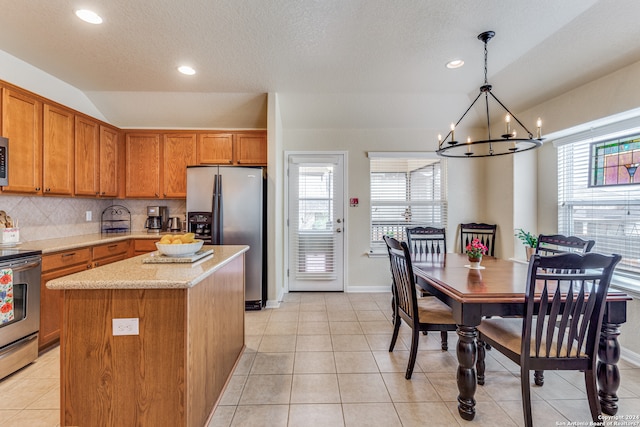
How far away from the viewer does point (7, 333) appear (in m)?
2.12

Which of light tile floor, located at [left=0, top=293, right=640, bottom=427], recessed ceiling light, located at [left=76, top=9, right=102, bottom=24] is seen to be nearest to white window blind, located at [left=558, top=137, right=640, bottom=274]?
light tile floor, located at [left=0, top=293, right=640, bottom=427]

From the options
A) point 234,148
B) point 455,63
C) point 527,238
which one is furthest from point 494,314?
point 234,148

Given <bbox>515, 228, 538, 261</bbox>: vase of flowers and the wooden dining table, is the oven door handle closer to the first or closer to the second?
the wooden dining table

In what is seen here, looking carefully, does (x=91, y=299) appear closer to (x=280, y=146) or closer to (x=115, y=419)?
(x=115, y=419)

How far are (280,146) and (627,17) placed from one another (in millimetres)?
3437

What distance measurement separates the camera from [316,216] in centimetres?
430

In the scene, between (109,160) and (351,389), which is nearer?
(351,389)

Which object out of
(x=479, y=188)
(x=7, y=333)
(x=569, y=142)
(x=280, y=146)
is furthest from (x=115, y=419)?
(x=479, y=188)

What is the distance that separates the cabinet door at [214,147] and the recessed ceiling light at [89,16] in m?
1.92

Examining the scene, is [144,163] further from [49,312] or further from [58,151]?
[49,312]

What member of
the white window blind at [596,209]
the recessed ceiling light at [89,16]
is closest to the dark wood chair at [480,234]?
the white window blind at [596,209]

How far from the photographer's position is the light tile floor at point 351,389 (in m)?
1.73

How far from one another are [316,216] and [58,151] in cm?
302

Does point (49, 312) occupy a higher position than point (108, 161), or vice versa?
point (108, 161)
